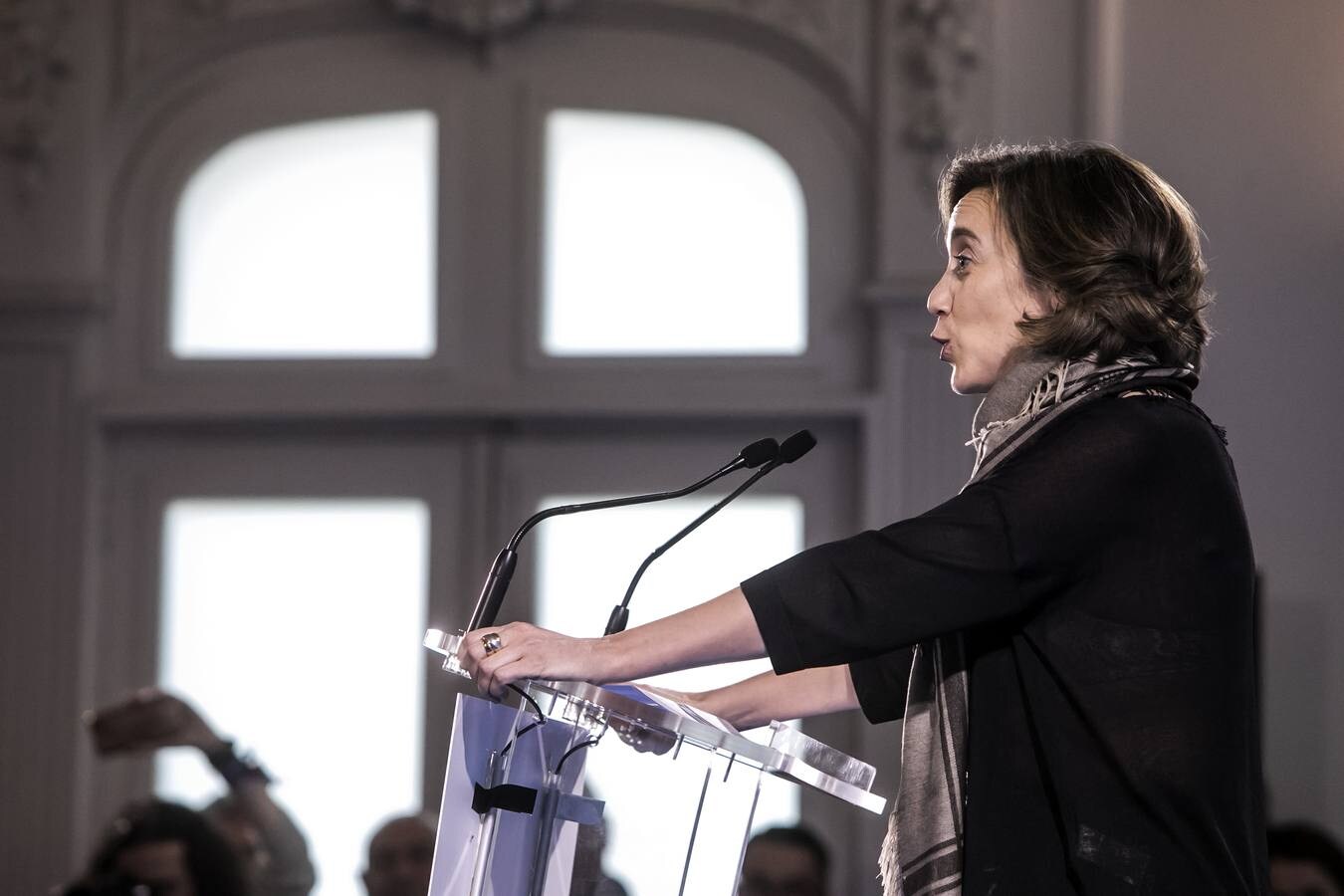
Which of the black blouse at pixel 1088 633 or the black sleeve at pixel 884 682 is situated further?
the black sleeve at pixel 884 682

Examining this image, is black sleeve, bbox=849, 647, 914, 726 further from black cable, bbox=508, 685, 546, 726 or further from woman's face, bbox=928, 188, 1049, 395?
black cable, bbox=508, 685, 546, 726

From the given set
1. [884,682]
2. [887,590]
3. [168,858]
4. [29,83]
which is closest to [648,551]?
[168,858]

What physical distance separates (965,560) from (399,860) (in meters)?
2.62

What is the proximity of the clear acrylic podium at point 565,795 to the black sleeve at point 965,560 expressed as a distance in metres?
0.16

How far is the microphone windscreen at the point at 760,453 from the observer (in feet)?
5.74

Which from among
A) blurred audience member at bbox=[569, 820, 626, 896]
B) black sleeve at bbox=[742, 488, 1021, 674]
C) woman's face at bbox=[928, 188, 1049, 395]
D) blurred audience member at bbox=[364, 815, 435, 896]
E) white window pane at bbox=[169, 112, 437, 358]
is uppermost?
white window pane at bbox=[169, 112, 437, 358]

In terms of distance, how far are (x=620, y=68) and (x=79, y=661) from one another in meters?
2.31

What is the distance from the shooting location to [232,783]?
3881mm

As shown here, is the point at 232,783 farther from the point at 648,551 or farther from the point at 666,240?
the point at 666,240

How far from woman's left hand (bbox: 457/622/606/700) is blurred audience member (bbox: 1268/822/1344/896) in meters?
2.65

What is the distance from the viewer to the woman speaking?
4.95 feet

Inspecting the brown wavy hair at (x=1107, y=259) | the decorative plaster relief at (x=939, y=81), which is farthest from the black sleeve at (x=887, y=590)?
the decorative plaster relief at (x=939, y=81)

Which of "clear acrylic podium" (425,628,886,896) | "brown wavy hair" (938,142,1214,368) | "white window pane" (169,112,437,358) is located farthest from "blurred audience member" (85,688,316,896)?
"brown wavy hair" (938,142,1214,368)

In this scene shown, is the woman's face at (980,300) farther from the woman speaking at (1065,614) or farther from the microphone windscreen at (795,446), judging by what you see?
the microphone windscreen at (795,446)
